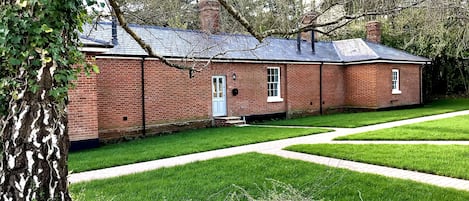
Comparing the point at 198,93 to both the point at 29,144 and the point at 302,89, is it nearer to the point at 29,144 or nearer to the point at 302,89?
the point at 302,89

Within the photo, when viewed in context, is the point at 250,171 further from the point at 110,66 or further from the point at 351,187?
the point at 110,66

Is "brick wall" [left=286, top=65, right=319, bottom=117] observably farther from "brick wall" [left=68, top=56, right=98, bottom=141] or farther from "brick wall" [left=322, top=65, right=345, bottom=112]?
"brick wall" [left=68, top=56, right=98, bottom=141]

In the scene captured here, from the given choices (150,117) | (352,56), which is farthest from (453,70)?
(150,117)

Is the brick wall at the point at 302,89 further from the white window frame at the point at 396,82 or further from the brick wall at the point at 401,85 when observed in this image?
the white window frame at the point at 396,82

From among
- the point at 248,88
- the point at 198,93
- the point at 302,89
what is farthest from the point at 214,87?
the point at 302,89

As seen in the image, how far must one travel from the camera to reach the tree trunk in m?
2.63

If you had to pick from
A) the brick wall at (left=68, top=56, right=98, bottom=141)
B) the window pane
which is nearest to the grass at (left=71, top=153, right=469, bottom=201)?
the brick wall at (left=68, top=56, right=98, bottom=141)

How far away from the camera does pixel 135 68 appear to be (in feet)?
47.0

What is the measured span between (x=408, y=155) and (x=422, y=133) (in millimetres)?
3820

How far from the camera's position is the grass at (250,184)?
579 cm

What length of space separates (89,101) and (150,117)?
3183 millimetres

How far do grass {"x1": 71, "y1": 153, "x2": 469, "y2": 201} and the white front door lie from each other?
8732 mm

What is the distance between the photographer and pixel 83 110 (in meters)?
11.7

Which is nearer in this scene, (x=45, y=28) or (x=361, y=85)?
(x=45, y=28)
